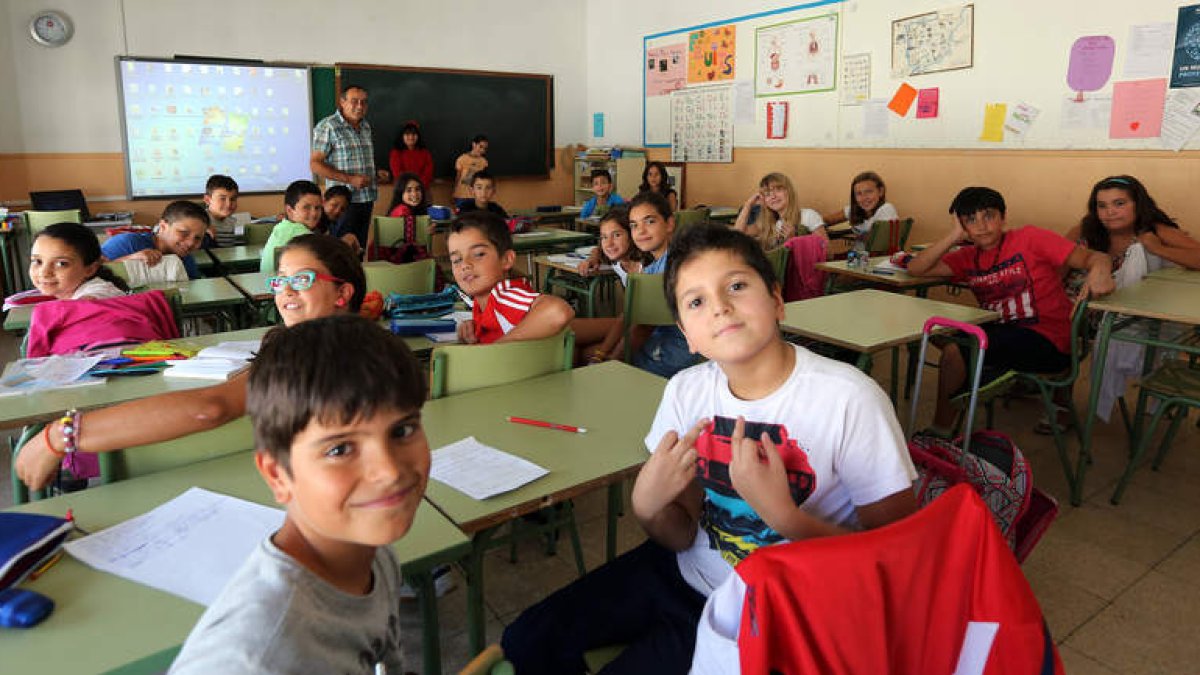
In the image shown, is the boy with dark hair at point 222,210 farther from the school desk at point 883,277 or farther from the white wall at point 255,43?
the school desk at point 883,277

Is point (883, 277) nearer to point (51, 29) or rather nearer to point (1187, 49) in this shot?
point (1187, 49)

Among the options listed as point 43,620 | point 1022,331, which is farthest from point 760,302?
point 1022,331

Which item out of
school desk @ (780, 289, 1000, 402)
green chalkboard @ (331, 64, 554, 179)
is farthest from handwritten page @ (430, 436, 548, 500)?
green chalkboard @ (331, 64, 554, 179)

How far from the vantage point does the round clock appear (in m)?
6.43

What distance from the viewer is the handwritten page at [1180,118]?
4746 millimetres

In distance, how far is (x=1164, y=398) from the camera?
288 cm

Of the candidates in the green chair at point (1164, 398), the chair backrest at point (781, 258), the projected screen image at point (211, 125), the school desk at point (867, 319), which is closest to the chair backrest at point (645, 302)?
the school desk at point (867, 319)

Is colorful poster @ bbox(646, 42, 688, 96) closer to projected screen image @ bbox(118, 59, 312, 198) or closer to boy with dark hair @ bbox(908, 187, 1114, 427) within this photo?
projected screen image @ bbox(118, 59, 312, 198)

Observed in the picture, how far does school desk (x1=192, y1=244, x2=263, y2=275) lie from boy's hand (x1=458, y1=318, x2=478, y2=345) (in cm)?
236

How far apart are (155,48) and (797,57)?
577 cm

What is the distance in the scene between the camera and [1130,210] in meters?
3.92

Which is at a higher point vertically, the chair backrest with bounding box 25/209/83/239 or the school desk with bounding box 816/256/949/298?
the chair backrest with bounding box 25/209/83/239

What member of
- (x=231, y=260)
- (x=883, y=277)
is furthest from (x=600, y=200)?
(x=883, y=277)

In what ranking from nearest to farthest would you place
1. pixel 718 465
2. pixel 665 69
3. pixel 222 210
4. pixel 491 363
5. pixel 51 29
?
pixel 718 465 → pixel 491 363 → pixel 222 210 → pixel 51 29 → pixel 665 69
